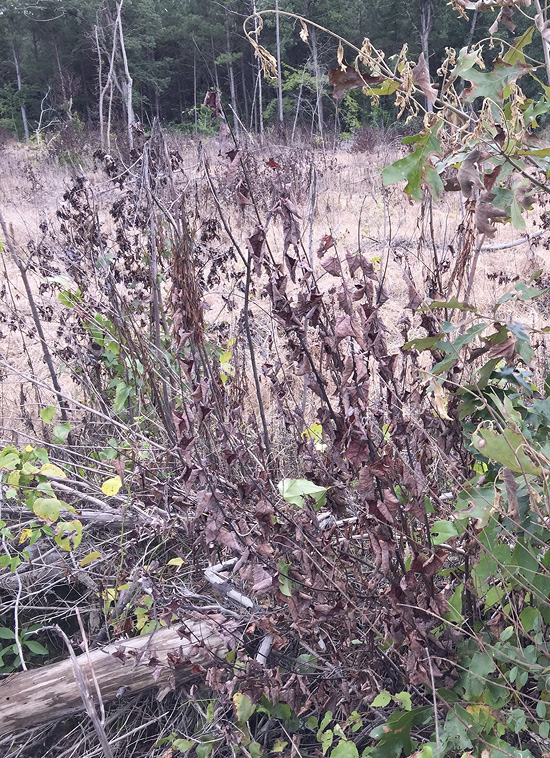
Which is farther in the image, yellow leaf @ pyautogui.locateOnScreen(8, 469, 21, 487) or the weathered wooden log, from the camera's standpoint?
yellow leaf @ pyautogui.locateOnScreen(8, 469, 21, 487)

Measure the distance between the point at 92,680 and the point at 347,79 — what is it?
1712mm

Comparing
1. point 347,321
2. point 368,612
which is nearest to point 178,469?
point 368,612

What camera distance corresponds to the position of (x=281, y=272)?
135cm

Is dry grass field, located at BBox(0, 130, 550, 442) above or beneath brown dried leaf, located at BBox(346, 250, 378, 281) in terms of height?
beneath

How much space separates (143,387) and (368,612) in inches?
63.6

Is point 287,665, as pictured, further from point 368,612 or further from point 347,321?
point 347,321

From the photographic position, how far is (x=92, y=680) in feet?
5.63

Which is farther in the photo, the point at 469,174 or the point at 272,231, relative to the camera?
the point at 272,231

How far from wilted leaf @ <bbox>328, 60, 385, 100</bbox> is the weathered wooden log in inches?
58.3

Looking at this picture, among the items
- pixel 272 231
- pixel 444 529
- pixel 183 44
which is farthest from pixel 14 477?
pixel 183 44

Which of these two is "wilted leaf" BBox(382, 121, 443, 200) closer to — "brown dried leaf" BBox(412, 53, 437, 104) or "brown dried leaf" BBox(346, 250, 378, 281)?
"brown dried leaf" BBox(412, 53, 437, 104)

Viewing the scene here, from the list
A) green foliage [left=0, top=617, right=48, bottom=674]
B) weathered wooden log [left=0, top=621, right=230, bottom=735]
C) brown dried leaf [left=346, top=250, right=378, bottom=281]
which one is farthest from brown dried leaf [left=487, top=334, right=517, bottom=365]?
green foliage [left=0, top=617, right=48, bottom=674]

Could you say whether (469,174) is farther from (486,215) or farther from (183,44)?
(183,44)

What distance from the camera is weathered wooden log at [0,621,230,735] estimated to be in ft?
5.70
